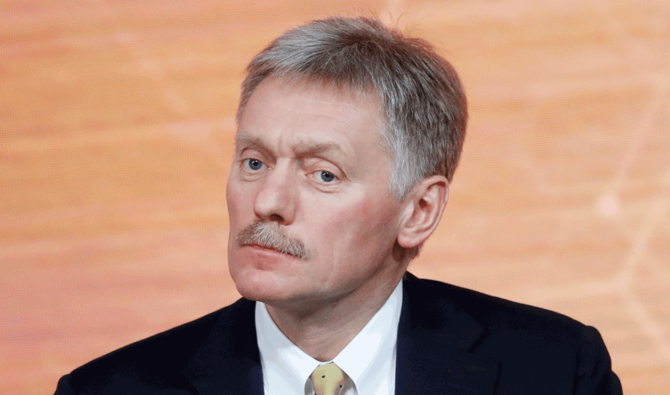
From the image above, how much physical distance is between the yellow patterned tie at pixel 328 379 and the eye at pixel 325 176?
1.32ft

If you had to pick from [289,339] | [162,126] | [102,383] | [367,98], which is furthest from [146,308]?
[367,98]

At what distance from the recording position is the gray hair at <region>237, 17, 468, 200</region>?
5.97ft

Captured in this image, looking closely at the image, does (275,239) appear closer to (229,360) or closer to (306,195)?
(306,195)

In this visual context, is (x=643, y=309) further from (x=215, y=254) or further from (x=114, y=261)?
(x=114, y=261)

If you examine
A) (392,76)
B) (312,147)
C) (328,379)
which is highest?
(392,76)

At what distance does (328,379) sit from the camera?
1.85 metres

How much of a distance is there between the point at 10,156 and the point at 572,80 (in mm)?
1835

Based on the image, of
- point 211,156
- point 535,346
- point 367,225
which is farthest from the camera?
point 211,156

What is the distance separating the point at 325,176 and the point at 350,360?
1.34 feet

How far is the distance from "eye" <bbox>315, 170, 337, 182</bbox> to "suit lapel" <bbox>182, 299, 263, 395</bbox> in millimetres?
431

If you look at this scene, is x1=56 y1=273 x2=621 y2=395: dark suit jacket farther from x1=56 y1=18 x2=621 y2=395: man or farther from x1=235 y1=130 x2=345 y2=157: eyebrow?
x1=235 y1=130 x2=345 y2=157: eyebrow

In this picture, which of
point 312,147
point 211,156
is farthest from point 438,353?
point 211,156

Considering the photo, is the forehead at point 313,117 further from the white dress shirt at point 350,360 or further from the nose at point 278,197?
the white dress shirt at point 350,360

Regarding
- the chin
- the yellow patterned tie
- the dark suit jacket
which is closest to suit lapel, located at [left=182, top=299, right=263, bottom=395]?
the dark suit jacket
